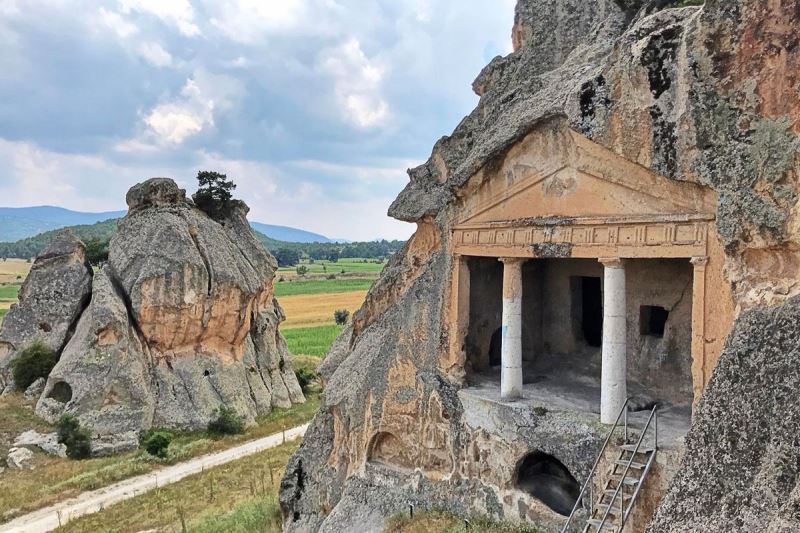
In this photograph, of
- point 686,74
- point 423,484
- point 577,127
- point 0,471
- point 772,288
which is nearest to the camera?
point 772,288

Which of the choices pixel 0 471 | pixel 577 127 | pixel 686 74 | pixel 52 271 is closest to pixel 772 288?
pixel 686 74

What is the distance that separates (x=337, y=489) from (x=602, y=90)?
11.1 m

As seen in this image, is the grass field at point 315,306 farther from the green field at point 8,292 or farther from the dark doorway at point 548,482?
the dark doorway at point 548,482

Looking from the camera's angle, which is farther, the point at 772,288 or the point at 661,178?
the point at 661,178

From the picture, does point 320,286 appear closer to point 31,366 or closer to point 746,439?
point 31,366

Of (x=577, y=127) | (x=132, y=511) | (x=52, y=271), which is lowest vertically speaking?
(x=132, y=511)

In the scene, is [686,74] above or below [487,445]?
above

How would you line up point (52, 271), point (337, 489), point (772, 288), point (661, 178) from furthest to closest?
1. point (52, 271)
2. point (337, 489)
3. point (661, 178)
4. point (772, 288)

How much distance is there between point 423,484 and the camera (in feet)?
46.8

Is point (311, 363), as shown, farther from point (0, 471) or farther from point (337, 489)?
point (337, 489)

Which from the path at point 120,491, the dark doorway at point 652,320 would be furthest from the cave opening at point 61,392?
the dark doorway at point 652,320

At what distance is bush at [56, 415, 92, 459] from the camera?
25125 mm

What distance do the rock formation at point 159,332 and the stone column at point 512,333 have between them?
19034mm

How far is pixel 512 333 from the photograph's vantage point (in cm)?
1346
